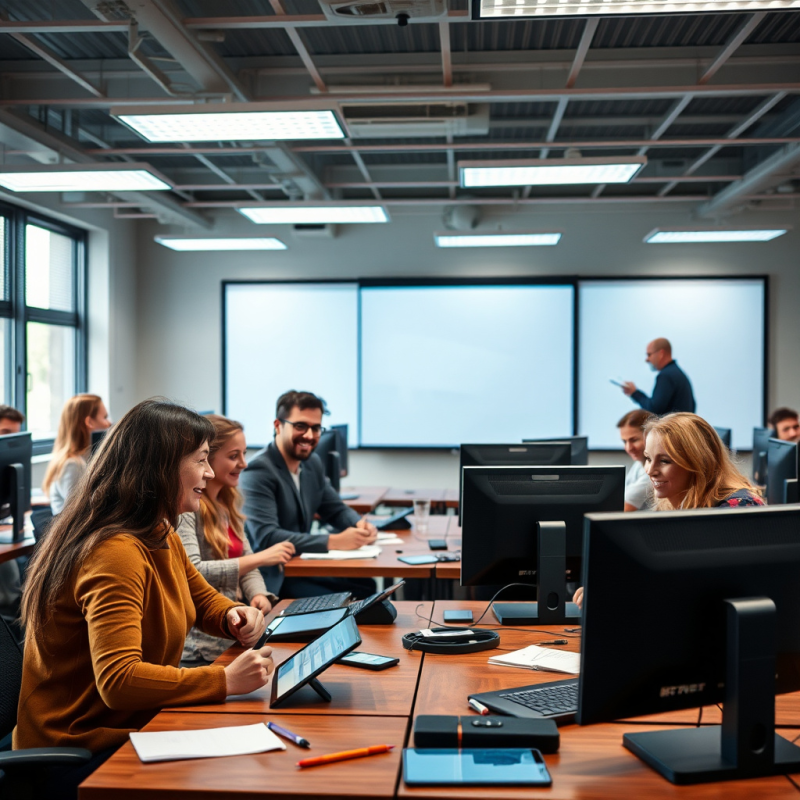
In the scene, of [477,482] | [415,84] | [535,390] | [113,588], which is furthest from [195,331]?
[113,588]

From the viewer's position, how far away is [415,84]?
466cm

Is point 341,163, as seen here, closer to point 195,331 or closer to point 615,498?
point 195,331

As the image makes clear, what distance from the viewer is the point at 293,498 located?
360 cm

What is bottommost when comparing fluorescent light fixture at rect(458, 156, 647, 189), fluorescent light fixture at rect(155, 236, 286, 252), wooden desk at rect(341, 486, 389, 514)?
wooden desk at rect(341, 486, 389, 514)

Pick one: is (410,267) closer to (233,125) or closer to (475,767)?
(233,125)

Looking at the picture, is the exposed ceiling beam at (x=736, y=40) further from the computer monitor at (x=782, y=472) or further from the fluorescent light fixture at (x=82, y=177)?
the fluorescent light fixture at (x=82, y=177)

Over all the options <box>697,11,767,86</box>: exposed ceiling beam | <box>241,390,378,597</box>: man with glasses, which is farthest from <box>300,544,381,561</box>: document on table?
<box>697,11,767,86</box>: exposed ceiling beam

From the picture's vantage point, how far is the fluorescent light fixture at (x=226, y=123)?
141 inches

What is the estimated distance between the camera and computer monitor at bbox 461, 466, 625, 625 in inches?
89.2

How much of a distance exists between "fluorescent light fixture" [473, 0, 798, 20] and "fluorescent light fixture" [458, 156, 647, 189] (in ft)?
5.62

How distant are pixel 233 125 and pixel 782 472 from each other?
320 centimetres

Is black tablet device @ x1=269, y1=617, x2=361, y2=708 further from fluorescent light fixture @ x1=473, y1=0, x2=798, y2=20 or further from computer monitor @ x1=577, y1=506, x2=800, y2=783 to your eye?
fluorescent light fixture @ x1=473, y1=0, x2=798, y2=20

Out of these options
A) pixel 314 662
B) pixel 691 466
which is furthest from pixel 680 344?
pixel 314 662

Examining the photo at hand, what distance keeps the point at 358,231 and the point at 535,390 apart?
224 centimetres
